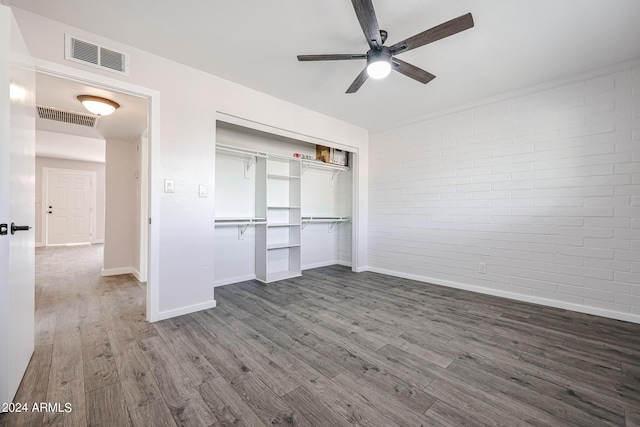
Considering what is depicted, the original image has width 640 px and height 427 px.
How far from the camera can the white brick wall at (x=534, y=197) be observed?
2.71 meters

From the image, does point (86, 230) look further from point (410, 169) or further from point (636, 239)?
point (636, 239)

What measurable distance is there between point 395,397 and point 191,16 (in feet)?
9.95

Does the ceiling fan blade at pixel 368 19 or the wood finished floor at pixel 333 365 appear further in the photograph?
the ceiling fan blade at pixel 368 19

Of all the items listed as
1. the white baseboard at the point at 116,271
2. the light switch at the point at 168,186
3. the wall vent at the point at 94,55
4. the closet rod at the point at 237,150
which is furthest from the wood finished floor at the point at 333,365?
the wall vent at the point at 94,55

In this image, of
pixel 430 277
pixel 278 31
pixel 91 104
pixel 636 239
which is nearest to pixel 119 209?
pixel 91 104

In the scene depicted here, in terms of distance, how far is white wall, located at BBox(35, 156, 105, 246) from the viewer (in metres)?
7.52

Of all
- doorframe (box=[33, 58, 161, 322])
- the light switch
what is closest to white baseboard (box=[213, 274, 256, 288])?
doorframe (box=[33, 58, 161, 322])

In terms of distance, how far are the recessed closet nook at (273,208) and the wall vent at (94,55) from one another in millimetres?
Answer: 1269

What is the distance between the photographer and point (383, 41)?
6.97 feet

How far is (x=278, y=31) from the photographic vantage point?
2264 millimetres

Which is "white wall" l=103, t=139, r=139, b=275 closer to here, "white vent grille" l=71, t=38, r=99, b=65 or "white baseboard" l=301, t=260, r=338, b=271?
"white vent grille" l=71, t=38, r=99, b=65

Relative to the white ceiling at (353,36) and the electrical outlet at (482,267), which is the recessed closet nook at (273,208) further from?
the electrical outlet at (482,267)

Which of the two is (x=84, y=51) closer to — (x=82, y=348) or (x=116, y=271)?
(x=82, y=348)

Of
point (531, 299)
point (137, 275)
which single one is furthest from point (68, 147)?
point (531, 299)
